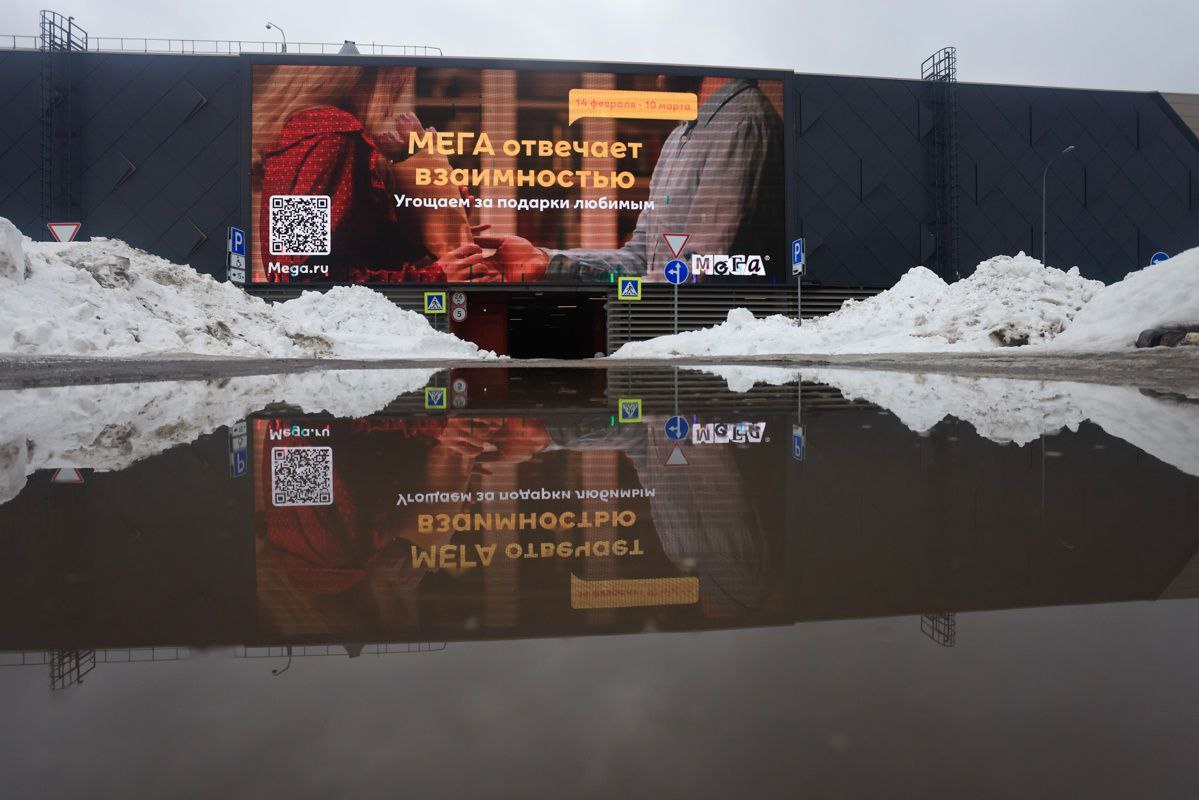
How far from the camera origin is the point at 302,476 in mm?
3434

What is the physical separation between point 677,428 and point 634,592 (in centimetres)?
353

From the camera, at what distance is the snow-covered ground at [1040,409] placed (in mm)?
4188

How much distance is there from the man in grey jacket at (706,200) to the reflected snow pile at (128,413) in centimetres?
1833

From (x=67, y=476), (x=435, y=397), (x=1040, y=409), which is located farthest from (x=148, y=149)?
(x=1040, y=409)

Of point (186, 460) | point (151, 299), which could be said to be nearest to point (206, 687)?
point (186, 460)

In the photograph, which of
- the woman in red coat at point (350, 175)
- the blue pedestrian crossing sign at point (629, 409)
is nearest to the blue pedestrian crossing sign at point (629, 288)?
the woman in red coat at point (350, 175)

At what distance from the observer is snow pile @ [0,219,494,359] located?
11844 millimetres

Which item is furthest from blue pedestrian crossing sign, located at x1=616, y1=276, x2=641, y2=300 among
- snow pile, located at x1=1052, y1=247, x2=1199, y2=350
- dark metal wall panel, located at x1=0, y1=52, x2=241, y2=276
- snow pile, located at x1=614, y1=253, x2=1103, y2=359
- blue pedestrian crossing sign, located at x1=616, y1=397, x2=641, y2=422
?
blue pedestrian crossing sign, located at x1=616, y1=397, x2=641, y2=422

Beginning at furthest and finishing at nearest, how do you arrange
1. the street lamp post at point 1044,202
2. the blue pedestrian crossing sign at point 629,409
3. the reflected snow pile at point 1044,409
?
the street lamp post at point 1044,202, the blue pedestrian crossing sign at point 629,409, the reflected snow pile at point 1044,409

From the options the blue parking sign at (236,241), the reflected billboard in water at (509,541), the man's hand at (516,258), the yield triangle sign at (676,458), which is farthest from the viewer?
the man's hand at (516,258)

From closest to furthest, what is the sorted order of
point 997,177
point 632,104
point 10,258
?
point 10,258, point 632,104, point 997,177

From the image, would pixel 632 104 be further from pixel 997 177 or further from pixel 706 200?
pixel 997 177

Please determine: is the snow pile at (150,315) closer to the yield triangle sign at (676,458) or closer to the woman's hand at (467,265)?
the woman's hand at (467,265)

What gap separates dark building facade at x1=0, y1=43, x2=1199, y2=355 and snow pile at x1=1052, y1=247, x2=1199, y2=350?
16947 millimetres
